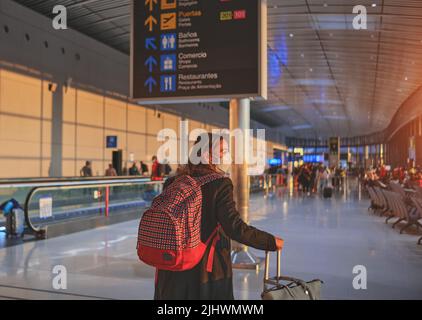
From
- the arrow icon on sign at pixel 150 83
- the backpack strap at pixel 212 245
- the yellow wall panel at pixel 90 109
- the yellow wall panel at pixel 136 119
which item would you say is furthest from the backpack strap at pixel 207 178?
the yellow wall panel at pixel 136 119

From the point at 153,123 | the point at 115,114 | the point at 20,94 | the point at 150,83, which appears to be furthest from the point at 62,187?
the point at 153,123

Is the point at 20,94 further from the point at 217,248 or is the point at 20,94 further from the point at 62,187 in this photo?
the point at 217,248

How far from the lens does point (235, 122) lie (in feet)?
21.4

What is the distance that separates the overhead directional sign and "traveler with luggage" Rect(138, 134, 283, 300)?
276 centimetres

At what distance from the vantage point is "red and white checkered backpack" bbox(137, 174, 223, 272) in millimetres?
2572

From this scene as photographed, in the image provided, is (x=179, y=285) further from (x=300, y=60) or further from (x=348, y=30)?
(x=300, y=60)

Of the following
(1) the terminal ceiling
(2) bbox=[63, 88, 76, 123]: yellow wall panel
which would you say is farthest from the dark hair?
(2) bbox=[63, 88, 76, 123]: yellow wall panel

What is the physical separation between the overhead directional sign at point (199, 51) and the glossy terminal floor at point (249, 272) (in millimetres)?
2291

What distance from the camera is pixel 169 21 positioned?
5.73m

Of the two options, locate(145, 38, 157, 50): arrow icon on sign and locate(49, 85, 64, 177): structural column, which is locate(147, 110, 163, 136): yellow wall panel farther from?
locate(145, 38, 157, 50): arrow icon on sign

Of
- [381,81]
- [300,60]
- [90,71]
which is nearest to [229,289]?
[90,71]

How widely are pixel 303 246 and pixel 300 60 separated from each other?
63.6 ft

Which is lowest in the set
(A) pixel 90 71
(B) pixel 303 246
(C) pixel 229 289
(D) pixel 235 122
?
(B) pixel 303 246

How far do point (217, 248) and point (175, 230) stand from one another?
0.39m
